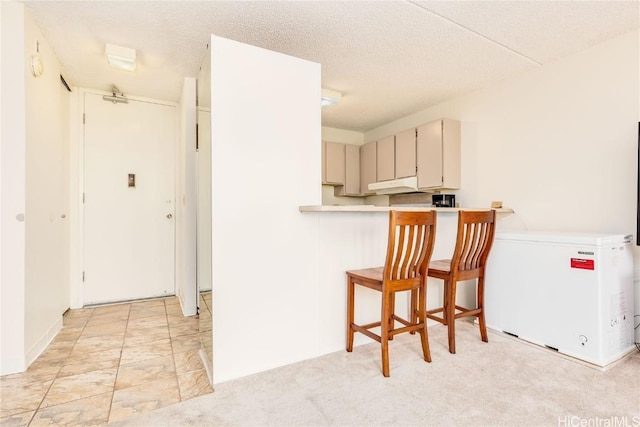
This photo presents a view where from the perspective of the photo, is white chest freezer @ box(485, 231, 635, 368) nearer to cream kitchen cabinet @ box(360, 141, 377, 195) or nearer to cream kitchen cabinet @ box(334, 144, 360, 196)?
cream kitchen cabinet @ box(360, 141, 377, 195)

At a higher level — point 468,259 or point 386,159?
point 386,159

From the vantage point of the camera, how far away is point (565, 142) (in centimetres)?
265

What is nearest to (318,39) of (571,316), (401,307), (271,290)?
(271,290)

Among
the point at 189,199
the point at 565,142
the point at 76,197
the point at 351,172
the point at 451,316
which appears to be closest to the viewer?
the point at 451,316

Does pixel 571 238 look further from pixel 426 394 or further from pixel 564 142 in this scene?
pixel 426 394

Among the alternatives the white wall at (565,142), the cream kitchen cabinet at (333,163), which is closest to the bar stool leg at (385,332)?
the white wall at (565,142)

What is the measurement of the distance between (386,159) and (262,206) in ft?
9.03

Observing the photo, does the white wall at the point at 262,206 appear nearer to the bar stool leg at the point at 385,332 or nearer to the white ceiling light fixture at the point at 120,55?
the bar stool leg at the point at 385,332

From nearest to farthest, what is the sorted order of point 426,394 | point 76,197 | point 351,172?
point 426,394, point 76,197, point 351,172

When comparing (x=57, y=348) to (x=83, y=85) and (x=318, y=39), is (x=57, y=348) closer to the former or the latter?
(x=83, y=85)

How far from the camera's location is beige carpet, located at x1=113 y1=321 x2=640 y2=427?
1.53 m

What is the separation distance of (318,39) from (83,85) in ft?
8.53

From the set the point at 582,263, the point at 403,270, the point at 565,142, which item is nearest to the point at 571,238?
the point at 582,263

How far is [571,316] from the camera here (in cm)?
216
